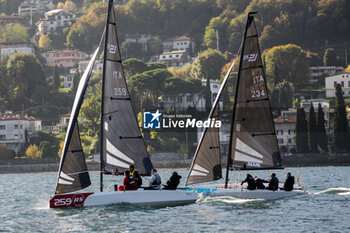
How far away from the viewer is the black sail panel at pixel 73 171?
27.6m

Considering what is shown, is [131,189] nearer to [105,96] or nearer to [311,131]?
[105,96]

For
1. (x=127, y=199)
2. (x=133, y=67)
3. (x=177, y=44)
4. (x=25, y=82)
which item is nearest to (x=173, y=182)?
(x=127, y=199)

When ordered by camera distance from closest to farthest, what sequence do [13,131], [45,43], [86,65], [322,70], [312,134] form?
[312,134]
[13,131]
[322,70]
[86,65]
[45,43]

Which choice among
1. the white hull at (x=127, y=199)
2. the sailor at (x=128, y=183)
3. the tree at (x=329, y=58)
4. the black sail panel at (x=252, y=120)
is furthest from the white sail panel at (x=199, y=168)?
the tree at (x=329, y=58)

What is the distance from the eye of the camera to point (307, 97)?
131875 millimetres

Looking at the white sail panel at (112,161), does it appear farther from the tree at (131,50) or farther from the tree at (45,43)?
the tree at (45,43)

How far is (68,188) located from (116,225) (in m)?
3.19

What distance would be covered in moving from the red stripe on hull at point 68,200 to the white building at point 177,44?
16217 centimetres

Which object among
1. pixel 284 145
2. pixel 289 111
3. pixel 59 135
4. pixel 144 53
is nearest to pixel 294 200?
pixel 284 145

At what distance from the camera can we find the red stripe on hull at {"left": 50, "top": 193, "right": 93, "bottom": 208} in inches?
1097

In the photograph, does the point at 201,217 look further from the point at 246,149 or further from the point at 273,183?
the point at 246,149

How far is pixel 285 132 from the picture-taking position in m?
99.7

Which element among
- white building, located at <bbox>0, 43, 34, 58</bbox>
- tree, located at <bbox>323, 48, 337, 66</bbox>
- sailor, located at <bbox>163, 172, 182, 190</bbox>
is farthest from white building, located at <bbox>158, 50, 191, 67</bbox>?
sailor, located at <bbox>163, 172, 182, 190</bbox>

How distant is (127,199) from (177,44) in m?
164
